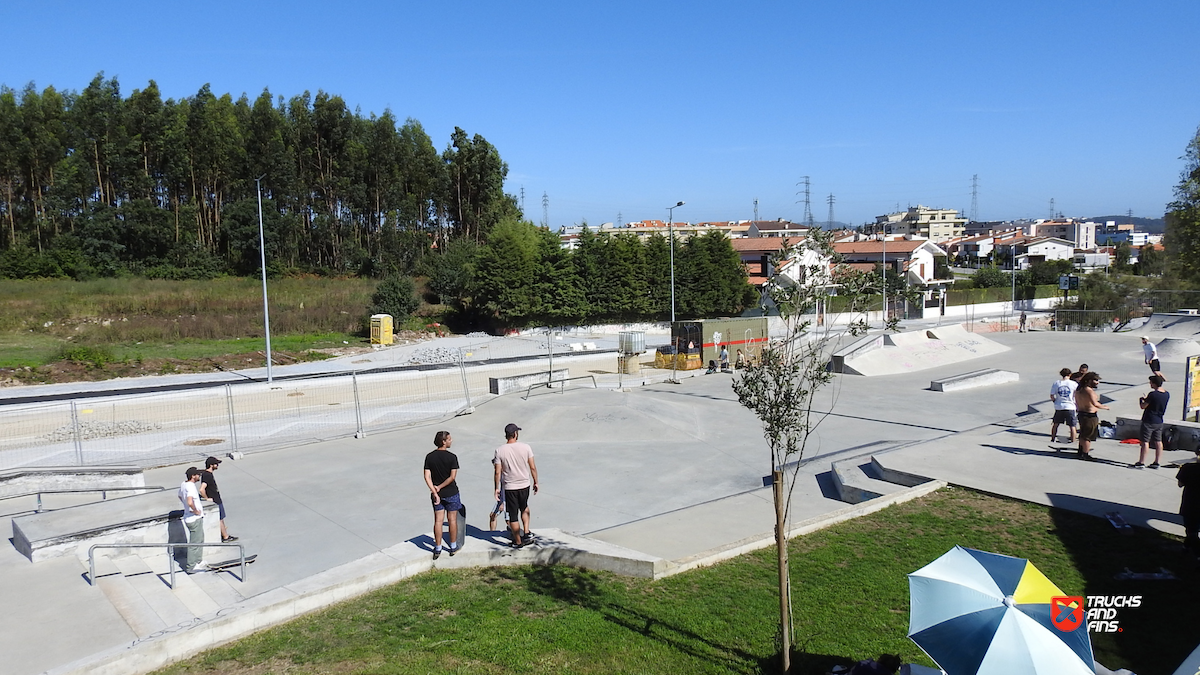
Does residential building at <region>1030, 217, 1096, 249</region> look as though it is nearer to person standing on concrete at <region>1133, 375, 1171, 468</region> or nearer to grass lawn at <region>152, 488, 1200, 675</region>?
person standing on concrete at <region>1133, 375, 1171, 468</region>

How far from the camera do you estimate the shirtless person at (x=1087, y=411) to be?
40.3 ft

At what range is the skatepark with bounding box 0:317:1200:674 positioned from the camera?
748 cm

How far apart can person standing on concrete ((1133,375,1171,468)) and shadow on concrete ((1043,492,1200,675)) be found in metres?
2.47

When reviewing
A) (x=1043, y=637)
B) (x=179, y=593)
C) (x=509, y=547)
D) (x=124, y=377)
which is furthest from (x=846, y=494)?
(x=124, y=377)

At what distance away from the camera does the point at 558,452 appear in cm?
1619

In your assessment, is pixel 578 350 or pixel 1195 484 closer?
pixel 1195 484

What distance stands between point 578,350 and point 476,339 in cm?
891

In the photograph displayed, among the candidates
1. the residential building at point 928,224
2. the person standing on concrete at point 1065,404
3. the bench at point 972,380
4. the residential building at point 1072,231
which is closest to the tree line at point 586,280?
the bench at point 972,380

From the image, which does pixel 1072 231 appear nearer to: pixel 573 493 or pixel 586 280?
pixel 586 280

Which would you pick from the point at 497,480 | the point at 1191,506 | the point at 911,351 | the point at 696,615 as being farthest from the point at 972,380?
the point at 696,615

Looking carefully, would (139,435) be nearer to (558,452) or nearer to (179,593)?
(558,452)

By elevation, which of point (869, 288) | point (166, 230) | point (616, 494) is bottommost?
point (616, 494)

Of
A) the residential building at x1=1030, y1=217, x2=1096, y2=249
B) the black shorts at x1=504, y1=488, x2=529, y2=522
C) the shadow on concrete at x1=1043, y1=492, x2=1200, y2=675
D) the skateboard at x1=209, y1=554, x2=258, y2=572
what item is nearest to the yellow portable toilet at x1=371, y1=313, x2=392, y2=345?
the skateboard at x1=209, y1=554, x2=258, y2=572

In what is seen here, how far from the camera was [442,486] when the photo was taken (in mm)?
8273
